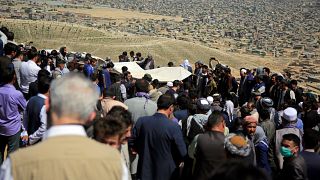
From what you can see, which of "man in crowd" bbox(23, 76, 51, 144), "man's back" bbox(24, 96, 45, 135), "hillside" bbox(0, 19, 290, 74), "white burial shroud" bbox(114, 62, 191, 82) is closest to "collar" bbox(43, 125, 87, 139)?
"man in crowd" bbox(23, 76, 51, 144)

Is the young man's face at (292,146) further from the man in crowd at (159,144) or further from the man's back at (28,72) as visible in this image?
the man's back at (28,72)

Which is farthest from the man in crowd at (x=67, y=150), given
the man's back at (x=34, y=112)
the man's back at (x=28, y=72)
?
the man's back at (x=28, y=72)

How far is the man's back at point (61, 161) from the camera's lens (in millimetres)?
2859

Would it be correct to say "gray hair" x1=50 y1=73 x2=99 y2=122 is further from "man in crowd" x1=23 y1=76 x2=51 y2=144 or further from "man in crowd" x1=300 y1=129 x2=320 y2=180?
"man in crowd" x1=23 y1=76 x2=51 y2=144

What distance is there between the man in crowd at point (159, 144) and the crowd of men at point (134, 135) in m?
0.01

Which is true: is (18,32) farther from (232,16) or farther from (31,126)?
(232,16)

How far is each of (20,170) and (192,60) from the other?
2898 centimetres

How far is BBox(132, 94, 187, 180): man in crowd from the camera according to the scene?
6.10m

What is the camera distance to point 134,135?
6.38m

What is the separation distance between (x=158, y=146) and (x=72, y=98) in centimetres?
325

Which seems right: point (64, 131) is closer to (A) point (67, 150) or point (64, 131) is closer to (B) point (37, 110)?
(A) point (67, 150)

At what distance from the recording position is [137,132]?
20.7ft

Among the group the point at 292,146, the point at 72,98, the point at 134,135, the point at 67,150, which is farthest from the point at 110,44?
the point at 67,150

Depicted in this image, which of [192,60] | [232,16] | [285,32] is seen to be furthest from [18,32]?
[232,16]
